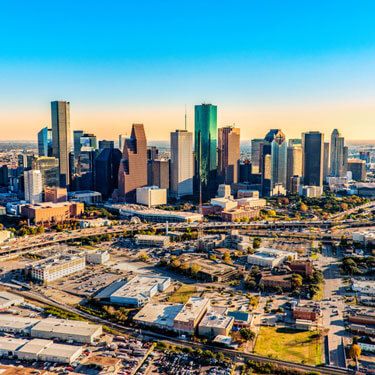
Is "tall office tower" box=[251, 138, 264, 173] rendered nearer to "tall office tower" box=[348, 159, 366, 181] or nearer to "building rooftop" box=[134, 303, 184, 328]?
"tall office tower" box=[348, 159, 366, 181]

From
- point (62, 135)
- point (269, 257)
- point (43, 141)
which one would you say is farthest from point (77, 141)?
point (269, 257)

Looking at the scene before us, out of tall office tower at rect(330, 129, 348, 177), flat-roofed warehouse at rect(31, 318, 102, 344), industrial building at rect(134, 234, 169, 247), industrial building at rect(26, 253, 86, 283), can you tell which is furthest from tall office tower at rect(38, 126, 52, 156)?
flat-roofed warehouse at rect(31, 318, 102, 344)

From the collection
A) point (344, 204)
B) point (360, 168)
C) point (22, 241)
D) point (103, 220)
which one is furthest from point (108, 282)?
point (360, 168)

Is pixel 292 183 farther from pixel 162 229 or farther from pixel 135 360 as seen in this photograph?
pixel 135 360

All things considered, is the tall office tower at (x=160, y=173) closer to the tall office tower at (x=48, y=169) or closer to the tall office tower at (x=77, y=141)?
the tall office tower at (x=48, y=169)

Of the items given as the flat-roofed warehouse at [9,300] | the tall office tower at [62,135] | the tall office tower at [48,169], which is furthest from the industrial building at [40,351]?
the tall office tower at [62,135]
